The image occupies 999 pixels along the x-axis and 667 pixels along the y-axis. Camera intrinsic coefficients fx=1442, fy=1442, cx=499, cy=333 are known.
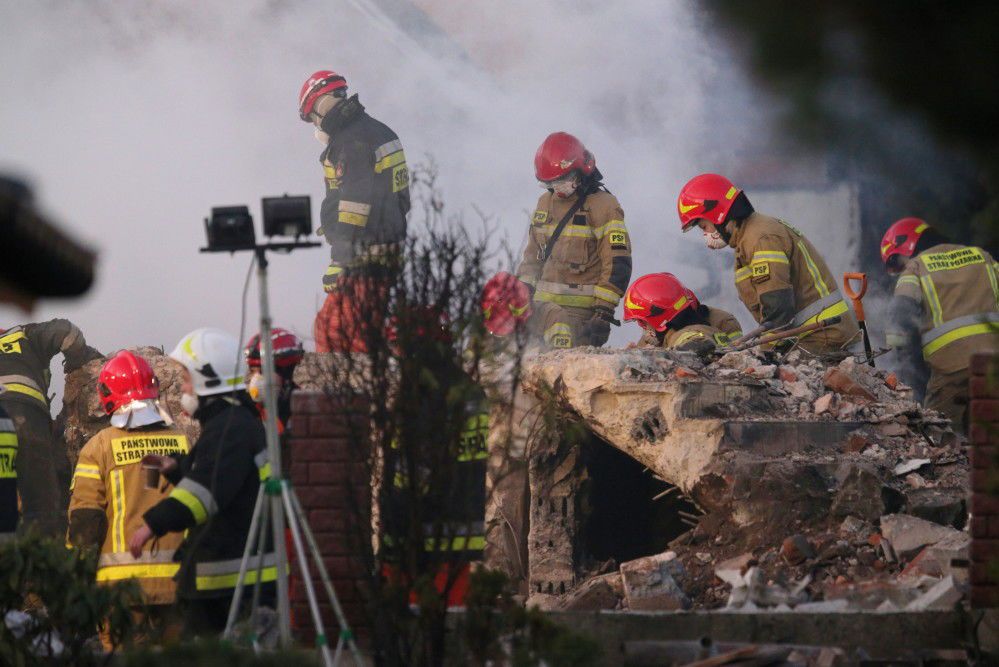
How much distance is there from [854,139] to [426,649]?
311 cm

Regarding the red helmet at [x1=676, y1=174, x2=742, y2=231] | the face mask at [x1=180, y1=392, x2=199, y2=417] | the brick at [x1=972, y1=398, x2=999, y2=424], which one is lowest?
the brick at [x1=972, y1=398, x2=999, y2=424]

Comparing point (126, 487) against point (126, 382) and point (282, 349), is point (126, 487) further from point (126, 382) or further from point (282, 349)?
point (282, 349)

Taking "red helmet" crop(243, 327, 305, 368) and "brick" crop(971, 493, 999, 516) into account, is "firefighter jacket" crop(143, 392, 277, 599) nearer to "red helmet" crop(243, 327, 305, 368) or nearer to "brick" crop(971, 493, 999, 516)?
"red helmet" crop(243, 327, 305, 368)

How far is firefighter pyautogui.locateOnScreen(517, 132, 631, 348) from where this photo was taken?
440 inches

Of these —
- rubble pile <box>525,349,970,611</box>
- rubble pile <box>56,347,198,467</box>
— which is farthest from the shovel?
rubble pile <box>56,347,198,467</box>

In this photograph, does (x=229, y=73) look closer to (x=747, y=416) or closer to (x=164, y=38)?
(x=164, y=38)

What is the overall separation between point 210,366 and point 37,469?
14.3 feet

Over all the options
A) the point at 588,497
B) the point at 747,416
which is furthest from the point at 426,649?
the point at 588,497

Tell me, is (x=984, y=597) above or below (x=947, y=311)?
below

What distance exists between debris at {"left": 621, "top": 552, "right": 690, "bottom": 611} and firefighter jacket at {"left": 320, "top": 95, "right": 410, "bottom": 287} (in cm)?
387

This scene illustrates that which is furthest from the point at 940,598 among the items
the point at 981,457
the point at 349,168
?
the point at 349,168

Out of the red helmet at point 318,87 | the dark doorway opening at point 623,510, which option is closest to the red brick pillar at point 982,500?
the dark doorway opening at point 623,510

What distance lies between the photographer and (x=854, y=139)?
3.28 m

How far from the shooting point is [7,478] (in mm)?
7438
